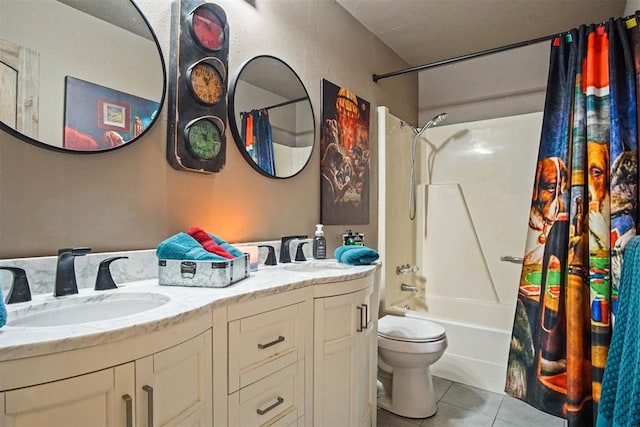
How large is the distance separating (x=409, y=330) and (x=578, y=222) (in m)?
1.04

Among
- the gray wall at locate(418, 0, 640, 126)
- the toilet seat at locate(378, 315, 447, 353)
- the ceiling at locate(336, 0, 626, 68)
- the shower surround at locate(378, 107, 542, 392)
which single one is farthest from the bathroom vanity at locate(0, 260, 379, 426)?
the gray wall at locate(418, 0, 640, 126)

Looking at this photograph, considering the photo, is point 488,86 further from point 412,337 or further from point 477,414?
point 477,414

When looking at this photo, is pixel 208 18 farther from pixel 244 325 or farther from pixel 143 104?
pixel 244 325

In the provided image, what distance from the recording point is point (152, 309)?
95cm

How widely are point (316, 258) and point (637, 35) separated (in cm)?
188

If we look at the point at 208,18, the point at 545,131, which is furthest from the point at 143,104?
the point at 545,131

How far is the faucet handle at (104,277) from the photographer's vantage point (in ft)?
3.64

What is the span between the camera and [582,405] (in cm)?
172

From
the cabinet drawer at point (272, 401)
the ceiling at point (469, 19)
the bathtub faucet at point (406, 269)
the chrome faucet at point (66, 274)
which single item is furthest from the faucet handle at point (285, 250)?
the ceiling at point (469, 19)

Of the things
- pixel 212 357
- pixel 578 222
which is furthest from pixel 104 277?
pixel 578 222

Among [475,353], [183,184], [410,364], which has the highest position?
[183,184]

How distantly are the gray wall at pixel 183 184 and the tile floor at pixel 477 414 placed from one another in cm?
108

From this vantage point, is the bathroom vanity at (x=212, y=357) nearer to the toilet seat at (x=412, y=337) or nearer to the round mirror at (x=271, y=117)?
the toilet seat at (x=412, y=337)

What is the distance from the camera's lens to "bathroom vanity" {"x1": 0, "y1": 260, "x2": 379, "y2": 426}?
67 cm
